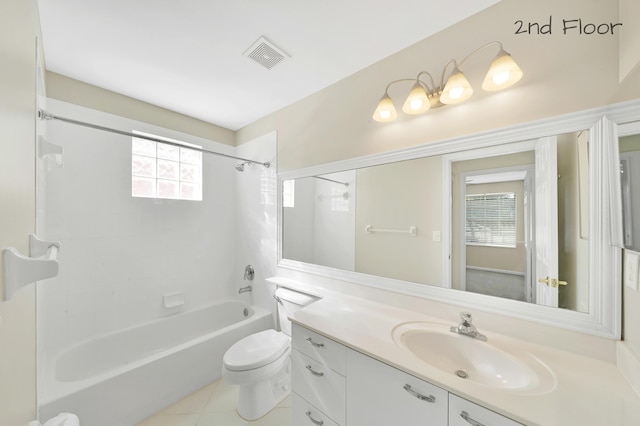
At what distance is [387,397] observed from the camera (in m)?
0.87

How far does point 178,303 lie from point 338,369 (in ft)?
6.56

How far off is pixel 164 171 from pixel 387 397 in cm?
265

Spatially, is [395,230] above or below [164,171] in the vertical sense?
below

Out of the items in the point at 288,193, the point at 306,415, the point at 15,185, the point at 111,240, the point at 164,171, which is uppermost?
the point at 164,171

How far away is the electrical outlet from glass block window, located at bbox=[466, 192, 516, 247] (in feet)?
1.06

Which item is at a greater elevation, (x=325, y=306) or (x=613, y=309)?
(x=613, y=309)

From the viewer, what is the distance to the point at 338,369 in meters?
1.02

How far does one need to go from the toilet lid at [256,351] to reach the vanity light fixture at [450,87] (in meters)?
1.77

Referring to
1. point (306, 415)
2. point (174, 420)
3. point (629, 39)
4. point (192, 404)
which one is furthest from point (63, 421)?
point (629, 39)

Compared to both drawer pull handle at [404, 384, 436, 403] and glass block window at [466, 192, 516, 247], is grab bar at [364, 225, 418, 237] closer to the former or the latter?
glass block window at [466, 192, 516, 247]

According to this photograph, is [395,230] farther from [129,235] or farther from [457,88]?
[129,235]

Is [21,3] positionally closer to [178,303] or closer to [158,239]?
[158,239]

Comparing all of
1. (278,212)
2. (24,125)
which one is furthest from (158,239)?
(24,125)

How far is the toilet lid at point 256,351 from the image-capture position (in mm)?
1444
